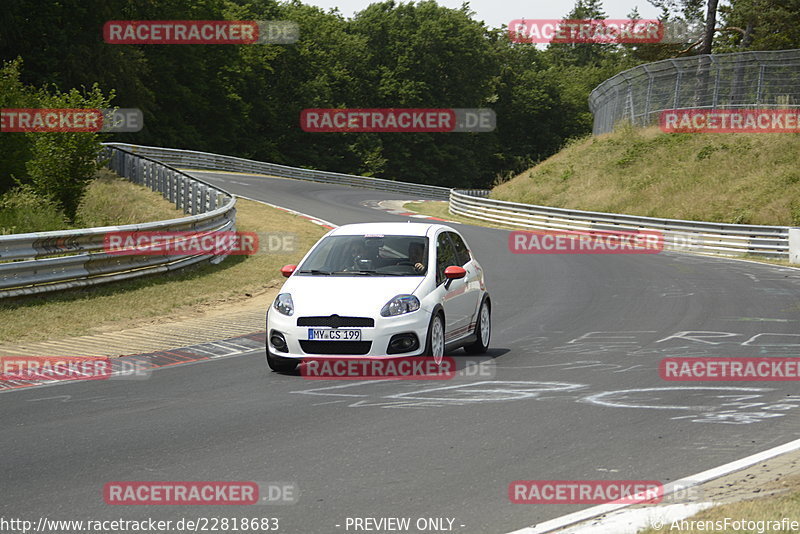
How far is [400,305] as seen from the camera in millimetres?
10258

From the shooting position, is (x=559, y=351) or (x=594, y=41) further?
(x=594, y=41)

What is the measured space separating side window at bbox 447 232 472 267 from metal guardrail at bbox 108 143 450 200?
4356 cm

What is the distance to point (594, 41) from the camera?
6486 inches

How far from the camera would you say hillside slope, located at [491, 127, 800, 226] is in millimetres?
37781

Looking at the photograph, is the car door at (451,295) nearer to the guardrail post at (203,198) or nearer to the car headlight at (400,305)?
the car headlight at (400,305)

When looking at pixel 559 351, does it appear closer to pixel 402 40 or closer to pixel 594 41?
pixel 402 40

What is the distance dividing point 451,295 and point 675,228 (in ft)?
74.3

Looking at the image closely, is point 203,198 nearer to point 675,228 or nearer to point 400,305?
point 675,228

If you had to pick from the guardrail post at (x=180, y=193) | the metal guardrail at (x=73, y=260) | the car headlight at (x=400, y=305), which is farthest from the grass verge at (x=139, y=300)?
the guardrail post at (x=180, y=193)

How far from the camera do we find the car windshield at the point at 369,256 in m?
11.0

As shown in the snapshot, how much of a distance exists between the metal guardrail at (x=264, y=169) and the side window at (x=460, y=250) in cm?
4356

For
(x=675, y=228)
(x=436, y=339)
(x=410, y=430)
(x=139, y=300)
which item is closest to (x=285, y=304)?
(x=436, y=339)

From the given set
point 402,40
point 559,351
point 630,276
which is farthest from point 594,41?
point 559,351

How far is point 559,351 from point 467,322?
1368 millimetres
